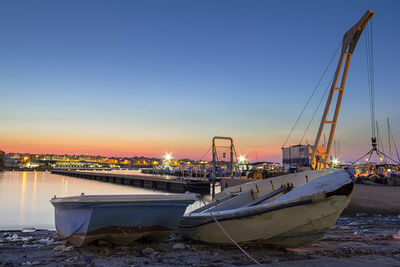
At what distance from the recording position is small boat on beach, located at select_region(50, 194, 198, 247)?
6.59m

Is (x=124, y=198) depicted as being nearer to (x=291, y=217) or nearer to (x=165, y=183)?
(x=291, y=217)

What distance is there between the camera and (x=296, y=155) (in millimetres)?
39625

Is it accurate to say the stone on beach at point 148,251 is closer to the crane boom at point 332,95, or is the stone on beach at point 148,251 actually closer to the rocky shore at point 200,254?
the rocky shore at point 200,254

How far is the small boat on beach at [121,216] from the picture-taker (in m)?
6.59

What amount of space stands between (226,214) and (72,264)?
10.2ft

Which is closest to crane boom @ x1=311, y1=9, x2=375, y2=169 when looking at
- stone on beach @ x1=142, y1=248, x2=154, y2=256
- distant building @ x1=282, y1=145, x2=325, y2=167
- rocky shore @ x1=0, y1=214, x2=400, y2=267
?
distant building @ x1=282, y1=145, x2=325, y2=167

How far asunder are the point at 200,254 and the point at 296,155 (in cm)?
3494

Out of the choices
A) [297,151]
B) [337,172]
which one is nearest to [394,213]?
[337,172]

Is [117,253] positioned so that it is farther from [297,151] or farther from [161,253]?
[297,151]

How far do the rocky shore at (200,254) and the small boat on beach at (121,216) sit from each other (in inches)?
12.4

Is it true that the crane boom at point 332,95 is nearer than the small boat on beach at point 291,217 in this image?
No

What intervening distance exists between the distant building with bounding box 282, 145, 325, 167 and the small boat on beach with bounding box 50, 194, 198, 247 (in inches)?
1263

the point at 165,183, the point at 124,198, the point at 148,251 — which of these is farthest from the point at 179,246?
the point at 165,183

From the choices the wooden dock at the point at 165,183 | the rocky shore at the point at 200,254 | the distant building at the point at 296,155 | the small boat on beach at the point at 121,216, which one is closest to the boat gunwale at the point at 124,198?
the small boat on beach at the point at 121,216
